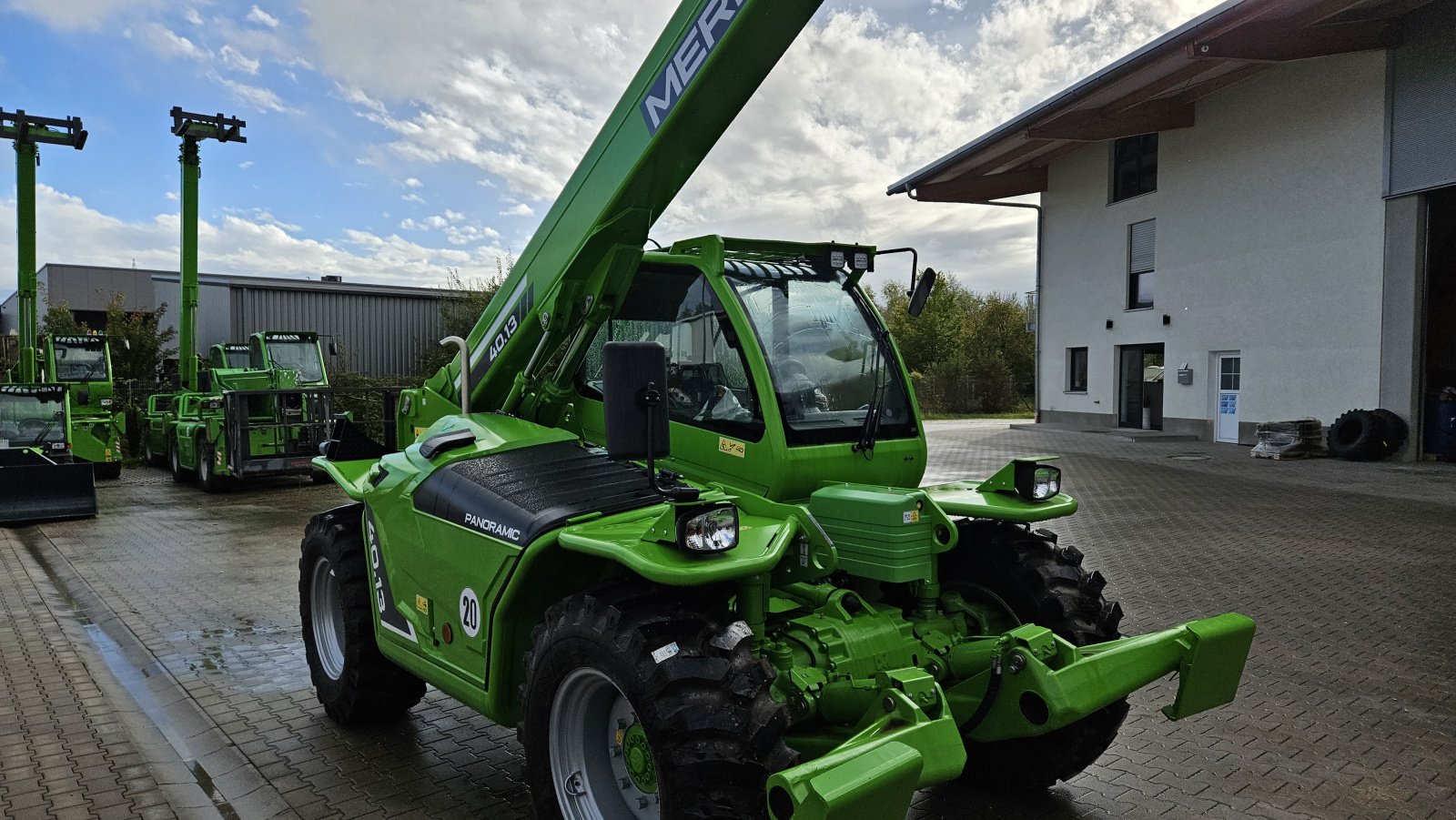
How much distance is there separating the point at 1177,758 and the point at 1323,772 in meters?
0.60

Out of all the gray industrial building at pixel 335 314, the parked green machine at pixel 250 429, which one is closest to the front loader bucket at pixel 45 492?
the parked green machine at pixel 250 429

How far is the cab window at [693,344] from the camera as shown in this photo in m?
3.94

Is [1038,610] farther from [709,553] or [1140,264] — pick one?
[1140,264]

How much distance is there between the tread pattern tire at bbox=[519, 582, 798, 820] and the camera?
2.66m

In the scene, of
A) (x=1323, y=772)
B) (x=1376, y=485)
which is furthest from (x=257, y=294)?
(x=1323, y=772)

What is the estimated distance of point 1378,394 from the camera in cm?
1780

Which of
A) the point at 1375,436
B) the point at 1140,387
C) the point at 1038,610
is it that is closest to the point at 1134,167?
the point at 1140,387

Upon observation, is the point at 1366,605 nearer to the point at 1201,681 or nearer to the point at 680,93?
the point at 1201,681

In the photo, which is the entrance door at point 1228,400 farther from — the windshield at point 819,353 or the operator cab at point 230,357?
the operator cab at point 230,357

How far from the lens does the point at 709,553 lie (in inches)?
115

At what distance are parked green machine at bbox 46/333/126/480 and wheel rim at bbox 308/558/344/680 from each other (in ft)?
43.2

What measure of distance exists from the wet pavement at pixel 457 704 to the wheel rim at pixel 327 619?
12.0 inches

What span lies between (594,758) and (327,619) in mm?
2554

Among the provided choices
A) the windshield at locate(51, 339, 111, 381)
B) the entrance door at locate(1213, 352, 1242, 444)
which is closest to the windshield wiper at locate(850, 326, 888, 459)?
the windshield at locate(51, 339, 111, 381)
